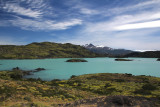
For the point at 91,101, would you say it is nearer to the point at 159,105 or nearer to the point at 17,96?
the point at 159,105

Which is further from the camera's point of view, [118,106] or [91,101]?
[91,101]

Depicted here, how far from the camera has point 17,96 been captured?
19.1 m

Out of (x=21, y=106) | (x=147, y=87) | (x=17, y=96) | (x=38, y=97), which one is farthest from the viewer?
(x=147, y=87)

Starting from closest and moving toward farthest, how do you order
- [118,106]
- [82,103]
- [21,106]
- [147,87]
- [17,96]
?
[21,106], [118,106], [82,103], [17,96], [147,87]

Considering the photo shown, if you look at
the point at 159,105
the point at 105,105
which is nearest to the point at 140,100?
the point at 159,105

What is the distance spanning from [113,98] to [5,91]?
16.8 meters

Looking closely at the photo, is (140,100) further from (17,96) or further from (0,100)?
(0,100)

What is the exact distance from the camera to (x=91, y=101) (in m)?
18.5

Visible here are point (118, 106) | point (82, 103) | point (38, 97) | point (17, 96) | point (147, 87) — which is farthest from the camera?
point (147, 87)

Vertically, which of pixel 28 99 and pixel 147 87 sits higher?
pixel 28 99

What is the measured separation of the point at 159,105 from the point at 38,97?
18391mm

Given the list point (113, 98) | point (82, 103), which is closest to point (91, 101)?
point (82, 103)

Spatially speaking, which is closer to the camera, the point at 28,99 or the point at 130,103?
the point at 130,103

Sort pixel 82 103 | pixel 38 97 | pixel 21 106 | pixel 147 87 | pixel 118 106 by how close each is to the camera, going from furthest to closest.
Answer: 1. pixel 147 87
2. pixel 38 97
3. pixel 82 103
4. pixel 118 106
5. pixel 21 106
